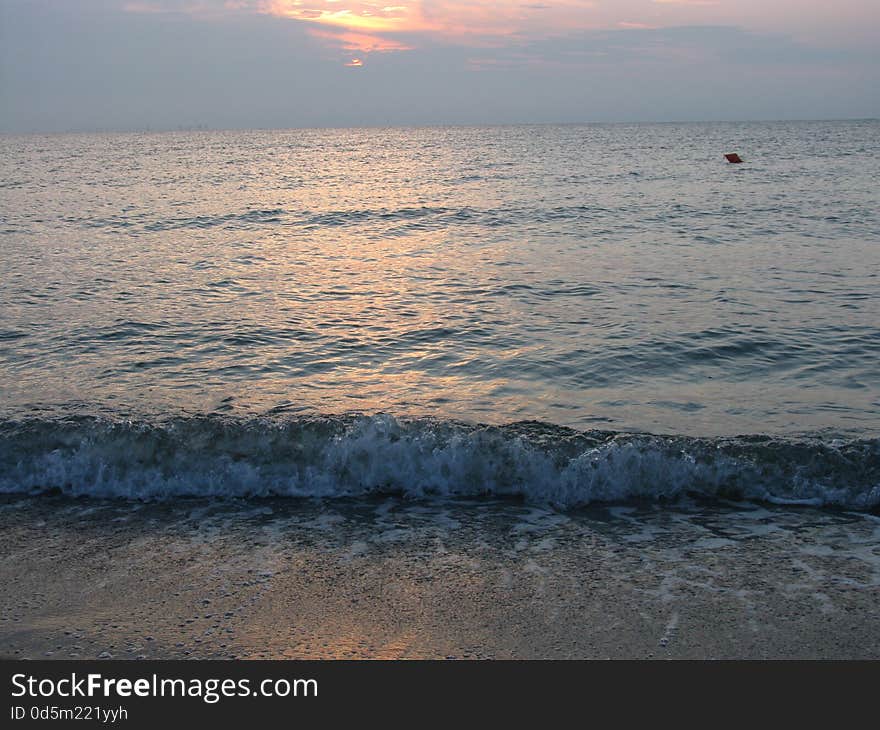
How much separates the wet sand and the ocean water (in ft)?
2.18

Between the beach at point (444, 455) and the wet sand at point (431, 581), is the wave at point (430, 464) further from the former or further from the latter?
the wet sand at point (431, 581)

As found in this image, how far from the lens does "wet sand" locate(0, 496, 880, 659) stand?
4.82 m

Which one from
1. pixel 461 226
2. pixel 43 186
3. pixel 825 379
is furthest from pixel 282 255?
pixel 43 186

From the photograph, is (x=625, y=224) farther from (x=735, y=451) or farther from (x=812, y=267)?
(x=735, y=451)

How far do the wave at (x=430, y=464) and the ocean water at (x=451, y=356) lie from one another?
0.03 metres

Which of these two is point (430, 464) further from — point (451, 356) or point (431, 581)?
point (451, 356)

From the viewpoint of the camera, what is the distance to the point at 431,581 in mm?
5652

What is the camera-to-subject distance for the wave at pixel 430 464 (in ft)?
24.7

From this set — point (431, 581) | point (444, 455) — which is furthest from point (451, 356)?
point (431, 581)

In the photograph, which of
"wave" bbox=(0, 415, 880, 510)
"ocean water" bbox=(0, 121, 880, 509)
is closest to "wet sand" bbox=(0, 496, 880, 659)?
"wave" bbox=(0, 415, 880, 510)

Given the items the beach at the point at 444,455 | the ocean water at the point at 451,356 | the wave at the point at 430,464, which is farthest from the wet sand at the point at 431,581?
the ocean water at the point at 451,356

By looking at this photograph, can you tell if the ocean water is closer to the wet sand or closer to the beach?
the beach
